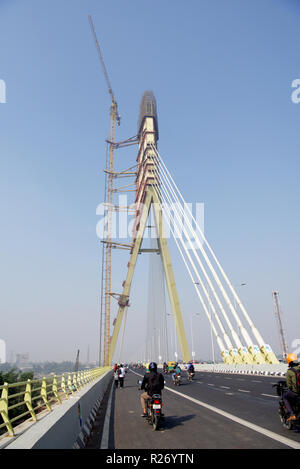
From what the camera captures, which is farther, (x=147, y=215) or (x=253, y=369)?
(x=147, y=215)

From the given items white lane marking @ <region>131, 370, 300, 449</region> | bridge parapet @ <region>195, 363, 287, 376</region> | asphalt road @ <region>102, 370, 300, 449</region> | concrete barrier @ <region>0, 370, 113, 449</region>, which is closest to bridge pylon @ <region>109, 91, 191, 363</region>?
bridge parapet @ <region>195, 363, 287, 376</region>

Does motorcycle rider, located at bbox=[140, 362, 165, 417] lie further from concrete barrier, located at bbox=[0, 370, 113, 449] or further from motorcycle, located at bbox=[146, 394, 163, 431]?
concrete barrier, located at bbox=[0, 370, 113, 449]

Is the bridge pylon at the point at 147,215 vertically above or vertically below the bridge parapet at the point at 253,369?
above

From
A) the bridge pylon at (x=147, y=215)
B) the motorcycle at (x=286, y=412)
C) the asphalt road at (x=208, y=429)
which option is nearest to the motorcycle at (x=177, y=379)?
the asphalt road at (x=208, y=429)

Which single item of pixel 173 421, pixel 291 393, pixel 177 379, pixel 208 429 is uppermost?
pixel 291 393

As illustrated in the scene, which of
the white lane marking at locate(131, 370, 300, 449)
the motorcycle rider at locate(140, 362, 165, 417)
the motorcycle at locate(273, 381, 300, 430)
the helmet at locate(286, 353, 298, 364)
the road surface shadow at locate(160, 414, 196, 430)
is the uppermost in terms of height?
the helmet at locate(286, 353, 298, 364)

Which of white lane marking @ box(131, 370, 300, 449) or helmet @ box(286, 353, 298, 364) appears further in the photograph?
helmet @ box(286, 353, 298, 364)

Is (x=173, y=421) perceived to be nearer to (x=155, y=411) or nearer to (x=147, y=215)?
(x=155, y=411)

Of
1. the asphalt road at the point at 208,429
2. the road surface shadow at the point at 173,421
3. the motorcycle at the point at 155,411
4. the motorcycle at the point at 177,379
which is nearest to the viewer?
the asphalt road at the point at 208,429

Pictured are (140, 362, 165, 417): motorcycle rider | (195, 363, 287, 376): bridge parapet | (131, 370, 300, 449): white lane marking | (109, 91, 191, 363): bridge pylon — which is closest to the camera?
(131, 370, 300, 449): white lane marking

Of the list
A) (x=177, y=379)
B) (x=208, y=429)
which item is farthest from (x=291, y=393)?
(x=177, y=379)

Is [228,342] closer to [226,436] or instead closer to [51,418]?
[226,436]

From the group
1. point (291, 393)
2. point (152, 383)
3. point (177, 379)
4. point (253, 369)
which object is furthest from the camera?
point (253, 369)

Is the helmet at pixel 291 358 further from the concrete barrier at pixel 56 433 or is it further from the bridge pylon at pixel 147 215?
the bridge pylon at pixel 147 215
